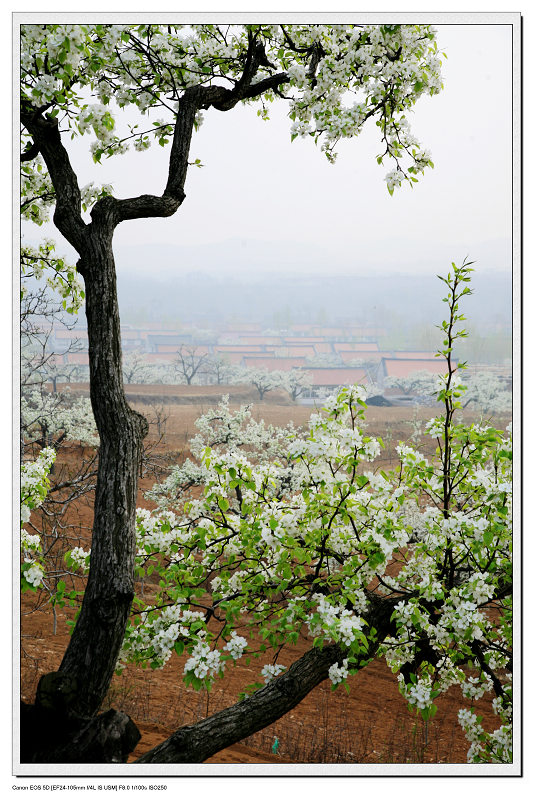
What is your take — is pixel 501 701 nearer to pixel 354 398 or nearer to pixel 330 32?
pixel 354 398

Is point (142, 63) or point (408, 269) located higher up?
point (408, 269)

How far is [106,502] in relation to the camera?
2316 mm

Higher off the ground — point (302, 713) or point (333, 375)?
point (333, 375)

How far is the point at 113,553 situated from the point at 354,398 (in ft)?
3.55

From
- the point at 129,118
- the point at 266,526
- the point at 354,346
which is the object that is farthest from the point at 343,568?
the point at 354,346

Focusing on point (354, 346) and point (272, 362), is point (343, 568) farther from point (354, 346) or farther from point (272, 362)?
point (354, 346)

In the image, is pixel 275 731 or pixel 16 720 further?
pixel 275 731

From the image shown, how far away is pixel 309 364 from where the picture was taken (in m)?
22.8

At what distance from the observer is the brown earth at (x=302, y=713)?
3.82m

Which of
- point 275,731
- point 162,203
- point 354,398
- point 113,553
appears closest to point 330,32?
point 162,203

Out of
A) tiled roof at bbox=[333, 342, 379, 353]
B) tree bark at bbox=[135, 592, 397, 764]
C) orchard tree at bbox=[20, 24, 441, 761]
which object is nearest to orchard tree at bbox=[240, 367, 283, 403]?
tiled roof at bbox=[333, 342, 379, 353]

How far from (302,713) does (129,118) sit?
4307 millimetres

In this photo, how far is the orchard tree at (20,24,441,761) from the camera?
226 cm

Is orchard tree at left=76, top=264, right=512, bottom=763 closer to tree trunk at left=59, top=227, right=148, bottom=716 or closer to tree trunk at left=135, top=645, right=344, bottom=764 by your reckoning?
tree trunk at left=135, top=645, right=344, bottom=764
